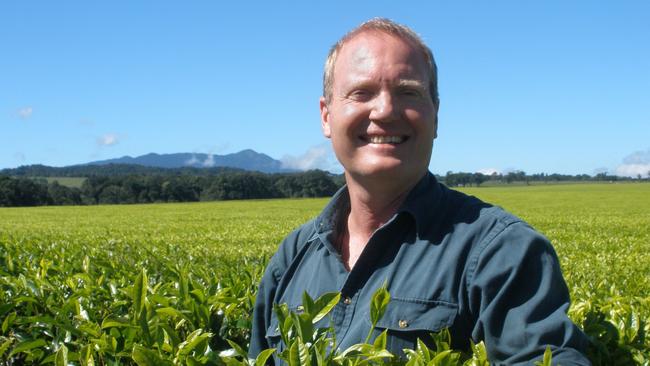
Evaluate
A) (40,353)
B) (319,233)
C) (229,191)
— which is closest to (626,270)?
(319,233)

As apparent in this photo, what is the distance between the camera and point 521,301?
1701 mm

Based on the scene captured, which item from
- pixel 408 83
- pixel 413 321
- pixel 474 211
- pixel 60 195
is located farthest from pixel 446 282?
pixel 60 195

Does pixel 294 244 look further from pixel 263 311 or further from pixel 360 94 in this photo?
pixel 360 94

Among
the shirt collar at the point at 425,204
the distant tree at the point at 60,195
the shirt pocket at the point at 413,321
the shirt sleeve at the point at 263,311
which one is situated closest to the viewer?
the shirt pocket at the point at 413,321

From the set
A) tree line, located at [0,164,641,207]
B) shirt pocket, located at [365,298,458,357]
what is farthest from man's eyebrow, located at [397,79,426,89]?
tree line, located at [0,164,641,207]

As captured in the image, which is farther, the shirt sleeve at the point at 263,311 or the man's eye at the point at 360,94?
the shirt sleeve at the point at 263,311

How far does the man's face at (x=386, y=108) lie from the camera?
2.13 m

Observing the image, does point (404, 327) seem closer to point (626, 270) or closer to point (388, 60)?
point (388, 60)

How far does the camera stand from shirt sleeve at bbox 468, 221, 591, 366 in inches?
63.9

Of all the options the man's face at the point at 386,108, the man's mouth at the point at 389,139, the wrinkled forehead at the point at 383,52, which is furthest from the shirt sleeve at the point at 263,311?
the wrinkled forehead at the point at 383,52

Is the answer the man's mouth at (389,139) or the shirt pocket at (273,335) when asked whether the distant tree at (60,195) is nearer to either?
the shirt pocket at (273,335)

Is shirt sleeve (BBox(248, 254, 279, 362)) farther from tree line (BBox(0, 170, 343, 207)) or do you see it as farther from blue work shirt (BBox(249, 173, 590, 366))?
tree line (BBox(0, 170, 343, 207))

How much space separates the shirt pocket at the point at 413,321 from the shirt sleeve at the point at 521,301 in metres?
0.09

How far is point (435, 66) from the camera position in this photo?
2271mm
